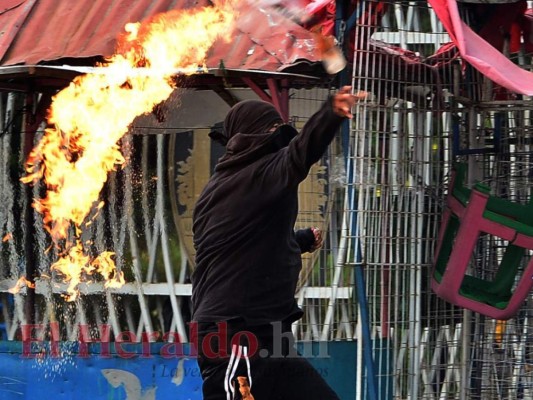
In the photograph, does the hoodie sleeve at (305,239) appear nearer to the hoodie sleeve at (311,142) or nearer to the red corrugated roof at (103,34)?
the hoodie sleeve at (311,142)

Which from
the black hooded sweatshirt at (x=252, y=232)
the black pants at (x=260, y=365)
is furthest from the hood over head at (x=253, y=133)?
the black pants at (x=260, y=365)

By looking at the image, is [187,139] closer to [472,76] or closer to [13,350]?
[13,350]

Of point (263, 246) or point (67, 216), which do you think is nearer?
point (263, 246)

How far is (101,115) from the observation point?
7.06m

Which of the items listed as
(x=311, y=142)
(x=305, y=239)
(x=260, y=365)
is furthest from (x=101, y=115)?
(x=311, y=142)

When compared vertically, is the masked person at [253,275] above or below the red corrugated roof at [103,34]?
below

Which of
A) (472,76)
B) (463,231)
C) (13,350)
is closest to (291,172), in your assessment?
(463,231)

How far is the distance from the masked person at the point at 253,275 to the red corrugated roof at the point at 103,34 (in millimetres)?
1601

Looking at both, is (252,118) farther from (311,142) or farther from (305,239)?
(305,239)

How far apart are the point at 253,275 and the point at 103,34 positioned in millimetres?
2622

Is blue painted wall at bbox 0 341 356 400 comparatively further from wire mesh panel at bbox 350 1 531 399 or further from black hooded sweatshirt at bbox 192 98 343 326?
black hooded sweatshirt at bbox 192 98 343 326

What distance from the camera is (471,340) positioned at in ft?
20.4

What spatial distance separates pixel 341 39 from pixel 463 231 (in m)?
1.32

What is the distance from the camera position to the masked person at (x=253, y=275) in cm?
457
